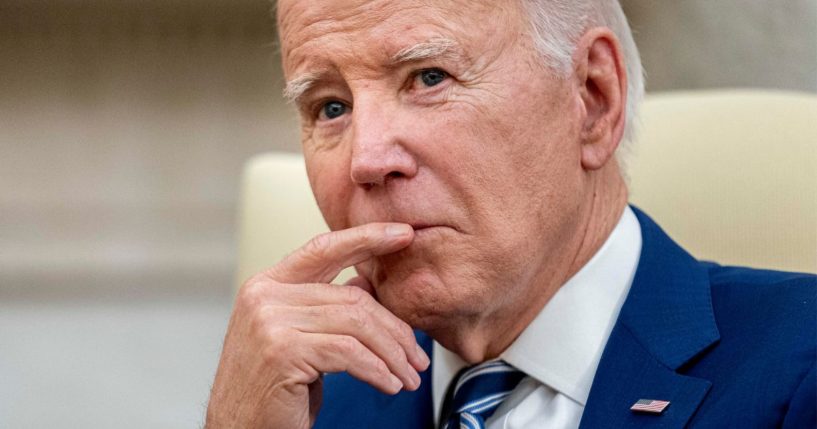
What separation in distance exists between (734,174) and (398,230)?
3.07 ft

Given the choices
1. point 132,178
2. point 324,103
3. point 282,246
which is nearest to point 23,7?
point 132,178

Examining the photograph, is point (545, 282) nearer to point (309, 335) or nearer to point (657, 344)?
point (657, 344)

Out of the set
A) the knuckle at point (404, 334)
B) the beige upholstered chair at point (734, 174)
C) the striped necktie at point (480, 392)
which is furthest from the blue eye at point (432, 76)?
the beige upholstered chair at point (734, 174)

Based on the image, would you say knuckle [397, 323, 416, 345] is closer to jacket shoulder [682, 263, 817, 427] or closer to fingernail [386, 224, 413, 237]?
fingernail [386, 224, 413, 237]

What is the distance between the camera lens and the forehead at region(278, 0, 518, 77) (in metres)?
1.75

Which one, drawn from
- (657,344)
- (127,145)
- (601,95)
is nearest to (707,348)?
(657,344)

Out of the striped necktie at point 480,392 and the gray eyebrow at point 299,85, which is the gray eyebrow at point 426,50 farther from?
the striped necktie at point 480,392

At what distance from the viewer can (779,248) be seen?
7.52 ft

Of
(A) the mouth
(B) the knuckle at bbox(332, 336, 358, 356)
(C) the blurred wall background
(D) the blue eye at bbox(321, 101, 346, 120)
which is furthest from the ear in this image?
(C) the blurred wall background

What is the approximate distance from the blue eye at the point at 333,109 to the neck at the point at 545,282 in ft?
1.43

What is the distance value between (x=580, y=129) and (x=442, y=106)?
0.88 ft

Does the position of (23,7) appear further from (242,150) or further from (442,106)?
(442,106)

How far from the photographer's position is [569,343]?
1.87 m

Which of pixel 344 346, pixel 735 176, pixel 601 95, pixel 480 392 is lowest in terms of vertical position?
pixel 480 392
